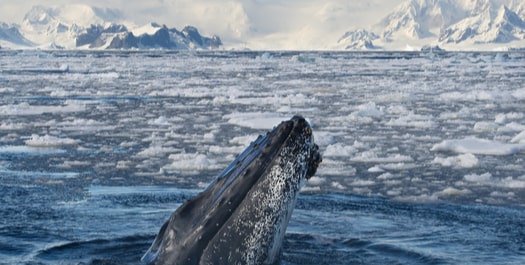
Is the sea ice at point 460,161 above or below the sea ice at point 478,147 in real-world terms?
below

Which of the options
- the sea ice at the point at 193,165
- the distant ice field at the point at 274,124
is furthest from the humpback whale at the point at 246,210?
the sea ice at the point at 193,165

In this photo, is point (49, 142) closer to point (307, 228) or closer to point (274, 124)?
point (274, 124)

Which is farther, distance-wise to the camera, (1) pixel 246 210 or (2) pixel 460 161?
(2) pixel 460 161

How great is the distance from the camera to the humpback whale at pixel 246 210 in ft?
14.8

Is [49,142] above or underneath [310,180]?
above

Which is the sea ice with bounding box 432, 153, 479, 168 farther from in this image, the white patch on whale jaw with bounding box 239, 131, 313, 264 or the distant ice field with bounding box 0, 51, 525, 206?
the white patch on whale jaw with bounding box 239, 131, 313, 264

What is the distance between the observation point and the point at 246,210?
178 inches

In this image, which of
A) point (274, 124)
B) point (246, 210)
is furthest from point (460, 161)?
point (246, 210)

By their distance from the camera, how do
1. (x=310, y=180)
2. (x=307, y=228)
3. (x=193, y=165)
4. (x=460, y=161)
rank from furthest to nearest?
(x=460, y=161) < (x=193, y=165) < (x=310, y=180) < (x=307, y=228)

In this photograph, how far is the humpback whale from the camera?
4500mm

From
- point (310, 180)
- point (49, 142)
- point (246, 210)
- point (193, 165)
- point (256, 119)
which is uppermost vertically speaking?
point (256, 119)

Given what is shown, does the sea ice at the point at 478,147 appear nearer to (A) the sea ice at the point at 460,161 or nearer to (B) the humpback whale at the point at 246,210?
(A) the sea ice at the point at 460,161

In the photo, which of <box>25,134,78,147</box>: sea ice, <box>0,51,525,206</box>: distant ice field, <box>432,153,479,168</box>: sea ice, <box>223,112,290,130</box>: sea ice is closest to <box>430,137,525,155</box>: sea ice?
<box>0,51,525,206</box>: distant ice field

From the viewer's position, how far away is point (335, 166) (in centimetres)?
1070
